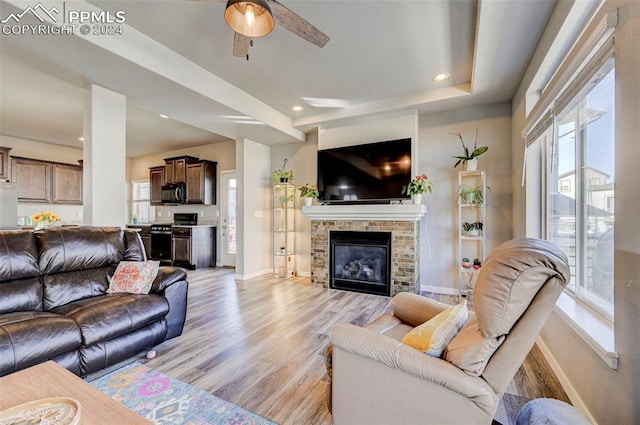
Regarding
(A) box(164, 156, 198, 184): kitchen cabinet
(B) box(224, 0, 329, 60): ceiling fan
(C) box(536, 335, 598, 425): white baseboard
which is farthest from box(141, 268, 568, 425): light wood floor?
(A) box(164, 156, 198, 184): kitchen cabinet

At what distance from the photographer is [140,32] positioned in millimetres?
2562

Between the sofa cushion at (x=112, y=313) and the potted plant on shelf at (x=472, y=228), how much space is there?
3.61 metres

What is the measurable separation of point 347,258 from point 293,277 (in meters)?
1.24

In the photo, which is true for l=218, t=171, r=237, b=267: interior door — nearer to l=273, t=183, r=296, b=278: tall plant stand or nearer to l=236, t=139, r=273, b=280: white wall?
l=236, t=139, r=273, b=280: white wall

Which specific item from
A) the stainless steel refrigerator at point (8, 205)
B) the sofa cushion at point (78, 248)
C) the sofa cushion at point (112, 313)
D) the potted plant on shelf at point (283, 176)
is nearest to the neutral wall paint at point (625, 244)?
the sofa cushion at point (112, 313)

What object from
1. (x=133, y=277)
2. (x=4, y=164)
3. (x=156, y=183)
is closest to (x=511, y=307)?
(x=133, y=277)

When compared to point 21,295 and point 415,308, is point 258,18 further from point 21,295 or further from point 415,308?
point 21,295

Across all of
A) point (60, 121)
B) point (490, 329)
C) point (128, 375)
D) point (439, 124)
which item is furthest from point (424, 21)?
point (60, 121)

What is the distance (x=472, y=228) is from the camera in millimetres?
3771

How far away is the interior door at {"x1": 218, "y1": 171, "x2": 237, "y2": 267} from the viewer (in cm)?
625

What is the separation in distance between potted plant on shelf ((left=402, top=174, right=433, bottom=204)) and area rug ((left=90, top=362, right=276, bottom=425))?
3109mm

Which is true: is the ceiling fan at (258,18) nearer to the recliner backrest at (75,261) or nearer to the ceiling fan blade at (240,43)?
the ceiling fan blade at (240,43)

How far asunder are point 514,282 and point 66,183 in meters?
8.33

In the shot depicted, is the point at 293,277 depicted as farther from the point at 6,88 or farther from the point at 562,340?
the point at 6,88
